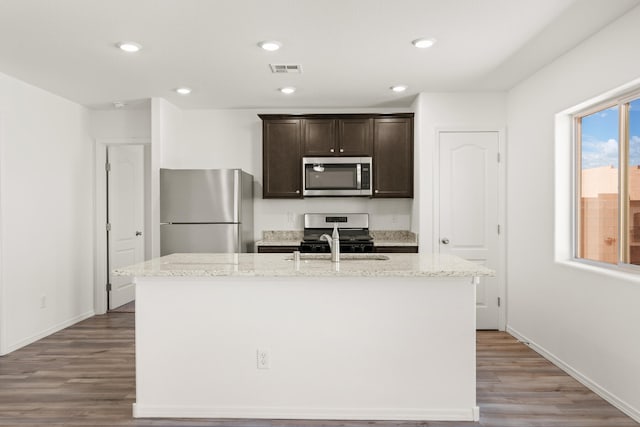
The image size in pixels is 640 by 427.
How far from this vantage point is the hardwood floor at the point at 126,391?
2670 mm

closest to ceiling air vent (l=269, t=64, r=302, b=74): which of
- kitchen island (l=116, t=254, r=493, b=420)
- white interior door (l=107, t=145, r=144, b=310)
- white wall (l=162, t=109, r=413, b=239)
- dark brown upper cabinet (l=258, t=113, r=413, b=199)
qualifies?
dark brown upper cabinet (l=258, t=113, r=413, b=199)

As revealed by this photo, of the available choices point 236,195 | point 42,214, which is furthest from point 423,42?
point 42,214

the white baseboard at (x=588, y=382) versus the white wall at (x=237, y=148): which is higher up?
the white wall at (x=237, y=148)

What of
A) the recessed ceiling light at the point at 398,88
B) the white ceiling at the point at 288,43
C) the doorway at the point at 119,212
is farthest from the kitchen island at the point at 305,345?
the doorway at the point at 119,212

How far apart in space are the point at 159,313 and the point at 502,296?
134 inches

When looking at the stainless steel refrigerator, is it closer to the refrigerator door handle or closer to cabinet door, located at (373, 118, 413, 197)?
the refrigerator door handle

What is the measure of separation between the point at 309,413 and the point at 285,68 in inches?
102

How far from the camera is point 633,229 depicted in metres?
2.96

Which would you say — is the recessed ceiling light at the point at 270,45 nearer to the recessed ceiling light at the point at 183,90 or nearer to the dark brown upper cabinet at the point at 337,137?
the recessed ceiling light at the point at 183,90

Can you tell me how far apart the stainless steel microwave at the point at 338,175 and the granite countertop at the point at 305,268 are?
2014 millimetres

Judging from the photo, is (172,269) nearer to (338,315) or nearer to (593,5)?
(338,315)

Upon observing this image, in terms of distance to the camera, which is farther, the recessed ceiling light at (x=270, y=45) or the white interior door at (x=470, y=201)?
the white interior door at (x=470, y=201)

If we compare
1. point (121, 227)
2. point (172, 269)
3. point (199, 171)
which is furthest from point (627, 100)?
point (121, 227)

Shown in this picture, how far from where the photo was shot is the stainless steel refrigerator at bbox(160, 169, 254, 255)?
4648 millimetres
